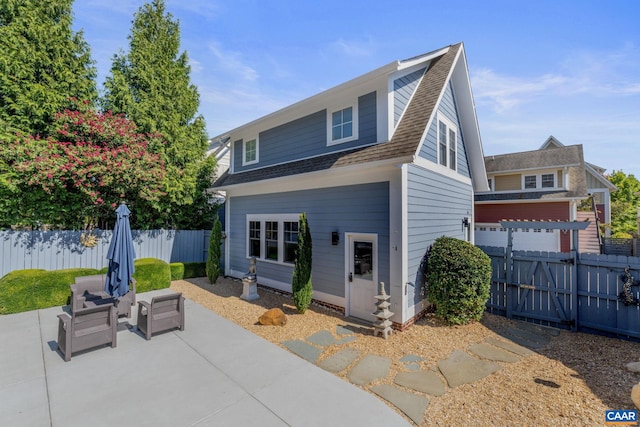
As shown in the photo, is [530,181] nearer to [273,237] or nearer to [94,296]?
[273,237]

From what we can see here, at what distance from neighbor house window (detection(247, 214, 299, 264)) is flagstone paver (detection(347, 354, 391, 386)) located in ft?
14.1

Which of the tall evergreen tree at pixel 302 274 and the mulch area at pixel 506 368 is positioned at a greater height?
the tall evergreen tree at pixel 302 274

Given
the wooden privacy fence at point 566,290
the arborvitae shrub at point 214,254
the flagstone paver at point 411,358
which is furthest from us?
the arborvitae shrub at point 214,254

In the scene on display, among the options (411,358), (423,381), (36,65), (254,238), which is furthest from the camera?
(254,238)

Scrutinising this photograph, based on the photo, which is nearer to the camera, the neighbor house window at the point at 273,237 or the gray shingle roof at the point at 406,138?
the gray shingle roof at the point at 406,138

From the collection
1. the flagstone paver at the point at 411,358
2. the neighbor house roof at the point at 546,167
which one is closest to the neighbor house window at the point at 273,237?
the flagstone paver at the point at 411,358

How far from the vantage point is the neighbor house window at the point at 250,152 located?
10.6 m

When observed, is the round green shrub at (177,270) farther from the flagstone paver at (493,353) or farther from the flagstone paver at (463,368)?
the flagstone paver at (493,353)

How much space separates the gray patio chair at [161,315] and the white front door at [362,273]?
4.00 metres

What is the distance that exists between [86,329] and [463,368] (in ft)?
22.0

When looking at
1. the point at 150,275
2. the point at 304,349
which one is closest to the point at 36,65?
the point at 150,275

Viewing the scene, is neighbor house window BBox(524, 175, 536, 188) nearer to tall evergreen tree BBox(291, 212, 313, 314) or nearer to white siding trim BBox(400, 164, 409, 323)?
white siding trim BBox(400, 164, 409, 323)

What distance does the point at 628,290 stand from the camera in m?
5.67

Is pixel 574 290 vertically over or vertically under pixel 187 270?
over
